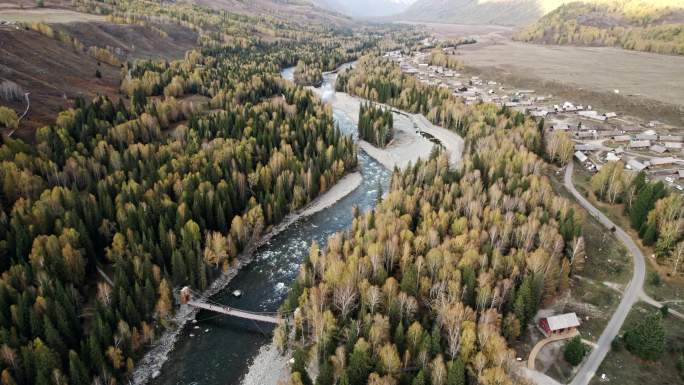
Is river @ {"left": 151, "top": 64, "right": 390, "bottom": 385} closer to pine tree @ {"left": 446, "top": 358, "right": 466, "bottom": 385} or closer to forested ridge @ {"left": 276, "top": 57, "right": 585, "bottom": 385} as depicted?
forested ridge @ {"left": 276, "top": 57, "right": 585, "bottom": 385}

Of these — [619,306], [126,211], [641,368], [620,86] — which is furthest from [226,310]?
[620,86]

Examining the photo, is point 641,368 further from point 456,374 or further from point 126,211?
point 126,211

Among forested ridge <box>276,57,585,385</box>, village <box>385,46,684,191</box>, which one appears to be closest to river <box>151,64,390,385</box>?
forested ridge <box>276,57,585,385</box>

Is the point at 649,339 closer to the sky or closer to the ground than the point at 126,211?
closer to the ground

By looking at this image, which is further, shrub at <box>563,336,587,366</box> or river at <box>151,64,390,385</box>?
river at <box>151,64,390,385</box>

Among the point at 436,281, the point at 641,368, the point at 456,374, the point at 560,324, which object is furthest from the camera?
the point at 436,281
